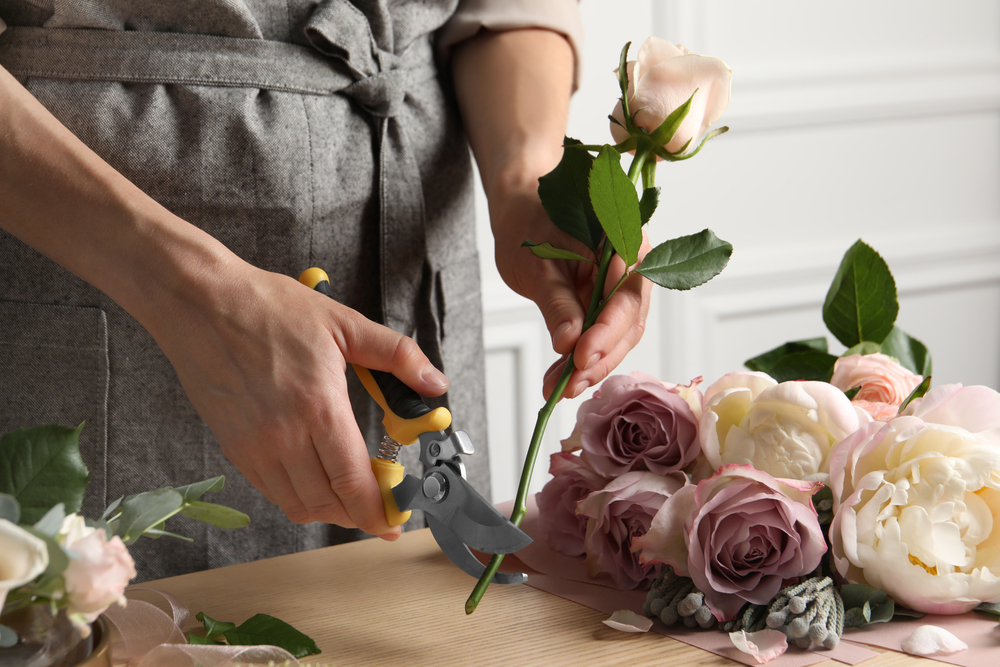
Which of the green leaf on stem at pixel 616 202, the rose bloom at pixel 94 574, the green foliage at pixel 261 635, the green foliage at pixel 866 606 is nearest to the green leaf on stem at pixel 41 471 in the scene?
the rose bloom at pixel 94 574

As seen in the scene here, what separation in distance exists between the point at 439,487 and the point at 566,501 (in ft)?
0.43

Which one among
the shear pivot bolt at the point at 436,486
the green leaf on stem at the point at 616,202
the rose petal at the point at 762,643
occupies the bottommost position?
the rose petal at the point at 762,643

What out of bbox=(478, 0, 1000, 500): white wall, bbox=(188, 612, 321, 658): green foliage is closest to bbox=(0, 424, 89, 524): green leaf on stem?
bbox=(188, 612, 321, 658): green foliage

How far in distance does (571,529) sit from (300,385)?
0.74ft

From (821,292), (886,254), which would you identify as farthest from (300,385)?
(886,254)

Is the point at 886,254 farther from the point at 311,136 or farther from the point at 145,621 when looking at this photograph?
the point at 145,621

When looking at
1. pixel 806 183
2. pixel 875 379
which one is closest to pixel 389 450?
pixel 875 379

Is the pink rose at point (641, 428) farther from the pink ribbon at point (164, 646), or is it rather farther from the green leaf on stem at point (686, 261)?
the pink ribbon at point (164, 646)

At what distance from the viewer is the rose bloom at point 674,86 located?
20.6 inches

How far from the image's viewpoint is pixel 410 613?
53 cm

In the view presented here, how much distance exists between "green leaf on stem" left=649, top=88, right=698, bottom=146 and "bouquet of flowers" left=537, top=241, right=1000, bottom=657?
16 centimetres

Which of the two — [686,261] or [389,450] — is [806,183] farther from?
[389,450]

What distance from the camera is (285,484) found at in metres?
0.52

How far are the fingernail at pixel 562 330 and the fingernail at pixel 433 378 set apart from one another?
0.30 feet
